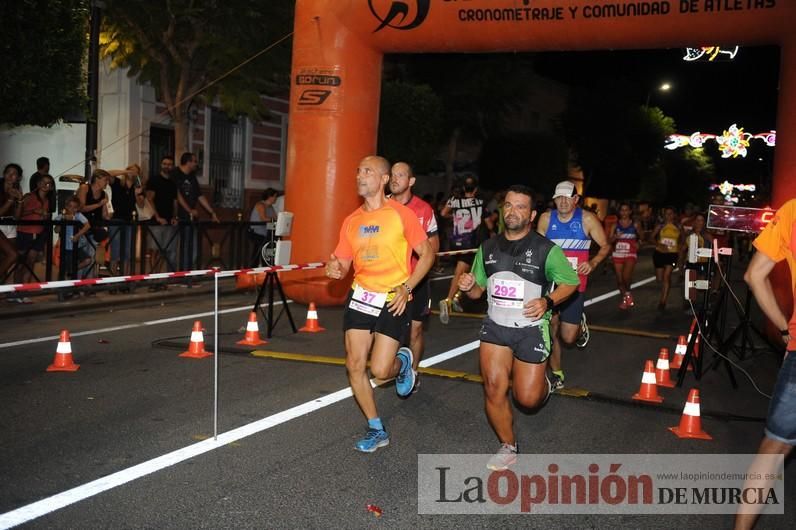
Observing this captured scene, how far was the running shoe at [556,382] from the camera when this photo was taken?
25.9 feet

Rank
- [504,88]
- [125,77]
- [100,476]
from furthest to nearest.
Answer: [504,88], [125,77], [100,476]

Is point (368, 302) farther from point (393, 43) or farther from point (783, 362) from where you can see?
point (393, 43)

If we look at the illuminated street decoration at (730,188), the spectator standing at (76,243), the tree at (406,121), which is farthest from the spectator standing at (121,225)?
the illuminated street decoration at (730,188)

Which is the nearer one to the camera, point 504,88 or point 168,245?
point 168,245

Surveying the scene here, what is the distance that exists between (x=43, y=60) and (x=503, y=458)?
33.9 ft

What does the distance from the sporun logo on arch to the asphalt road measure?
4.77 metres

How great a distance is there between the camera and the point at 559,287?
5742 mm

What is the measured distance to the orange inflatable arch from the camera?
11594 mm

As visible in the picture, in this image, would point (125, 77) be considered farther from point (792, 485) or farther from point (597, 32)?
point (792, 485)

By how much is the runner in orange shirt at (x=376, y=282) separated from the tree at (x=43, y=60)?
27.8 feet

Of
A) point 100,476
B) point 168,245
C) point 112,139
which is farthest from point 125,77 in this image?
point 100,476

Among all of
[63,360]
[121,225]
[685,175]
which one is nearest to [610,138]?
[685,175]

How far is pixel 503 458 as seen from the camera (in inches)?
219

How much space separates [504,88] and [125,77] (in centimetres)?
1775
